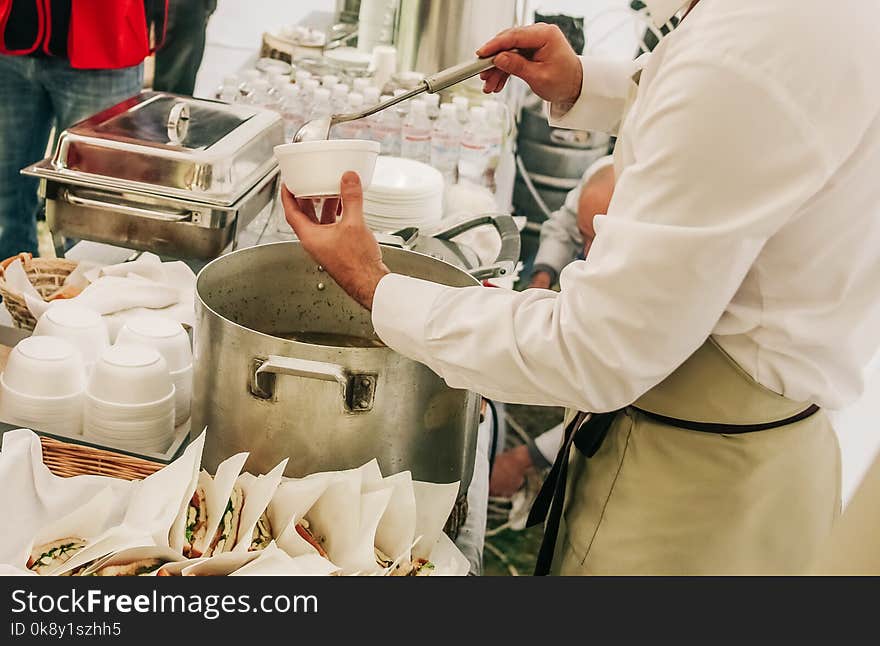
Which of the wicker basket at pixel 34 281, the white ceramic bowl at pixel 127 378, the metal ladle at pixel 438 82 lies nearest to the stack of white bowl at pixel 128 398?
the white ceramic bowl at pixel 127 378

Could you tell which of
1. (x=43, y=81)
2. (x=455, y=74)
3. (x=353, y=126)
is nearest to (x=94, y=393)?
(x=455, y=74)

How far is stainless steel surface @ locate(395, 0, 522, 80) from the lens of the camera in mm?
2682

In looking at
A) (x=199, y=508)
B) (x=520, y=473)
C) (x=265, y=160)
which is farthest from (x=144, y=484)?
(x=520, y=473)

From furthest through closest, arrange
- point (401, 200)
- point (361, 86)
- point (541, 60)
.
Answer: point (361, 86) < point (401, 200) < point (541, 60)

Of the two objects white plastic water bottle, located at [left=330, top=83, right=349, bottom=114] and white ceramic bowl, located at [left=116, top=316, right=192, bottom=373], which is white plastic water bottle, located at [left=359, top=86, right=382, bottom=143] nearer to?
white plastic water bottle, located at [left=330, top=83, right=349, bottom=114]

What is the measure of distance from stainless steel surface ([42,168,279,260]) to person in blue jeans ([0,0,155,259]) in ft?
2.79

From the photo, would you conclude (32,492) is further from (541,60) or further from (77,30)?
(77,30)

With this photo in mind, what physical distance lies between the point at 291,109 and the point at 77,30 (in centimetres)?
58

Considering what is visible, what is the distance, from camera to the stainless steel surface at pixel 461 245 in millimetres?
1416

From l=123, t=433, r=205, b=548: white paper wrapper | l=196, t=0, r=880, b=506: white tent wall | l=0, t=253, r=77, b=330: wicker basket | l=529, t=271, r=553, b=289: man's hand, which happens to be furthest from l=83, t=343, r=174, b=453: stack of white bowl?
l=529, t=271, r=553, b=289: man's hand

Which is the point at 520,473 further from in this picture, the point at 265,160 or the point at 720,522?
the point at 720,522

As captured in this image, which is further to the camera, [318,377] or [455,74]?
[455,74]

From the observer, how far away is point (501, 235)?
149cm
